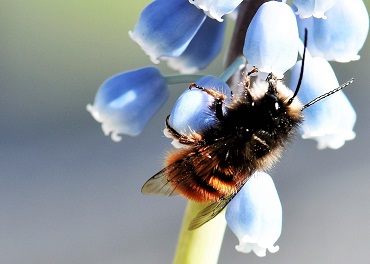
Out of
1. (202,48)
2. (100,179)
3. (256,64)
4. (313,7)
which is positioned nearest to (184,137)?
(256,64)

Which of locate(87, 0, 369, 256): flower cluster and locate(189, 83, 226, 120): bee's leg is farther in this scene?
locate(189, 83, 226, 120): bee's leg

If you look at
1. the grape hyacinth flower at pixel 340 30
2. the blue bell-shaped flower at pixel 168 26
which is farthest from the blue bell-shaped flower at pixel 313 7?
the blue bell-shaped flower at pixel 168 26

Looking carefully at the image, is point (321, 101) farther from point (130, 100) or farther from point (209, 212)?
point (130, 100)

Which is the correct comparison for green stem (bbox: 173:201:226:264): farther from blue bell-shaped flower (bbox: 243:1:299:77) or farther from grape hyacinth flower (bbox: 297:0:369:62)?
grape hyacinth flower (bbox: 297:0:369:62)

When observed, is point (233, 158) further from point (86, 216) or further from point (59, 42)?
point (59, 42)

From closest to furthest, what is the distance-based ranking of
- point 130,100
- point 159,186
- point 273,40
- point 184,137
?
point 273,40
point 184,137
point 159,186
point 130,100

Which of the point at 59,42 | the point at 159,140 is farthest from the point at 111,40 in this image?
the point at 159,140

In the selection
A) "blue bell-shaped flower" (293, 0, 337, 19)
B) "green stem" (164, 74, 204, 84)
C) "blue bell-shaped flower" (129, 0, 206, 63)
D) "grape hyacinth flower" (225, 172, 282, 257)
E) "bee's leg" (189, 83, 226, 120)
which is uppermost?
"blue bell-shaped flower" (129, 0, 206, 63)

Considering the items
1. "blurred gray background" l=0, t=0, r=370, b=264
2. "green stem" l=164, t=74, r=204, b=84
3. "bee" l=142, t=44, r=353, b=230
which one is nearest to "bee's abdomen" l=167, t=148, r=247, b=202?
"bee" l=142, t=44, r=353, b=230
